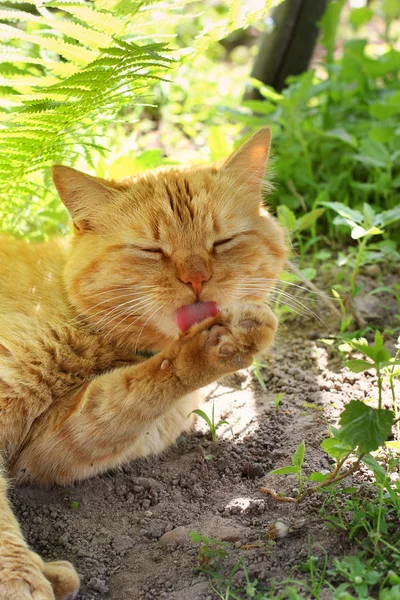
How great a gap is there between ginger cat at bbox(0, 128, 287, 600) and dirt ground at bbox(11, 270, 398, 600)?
109mm

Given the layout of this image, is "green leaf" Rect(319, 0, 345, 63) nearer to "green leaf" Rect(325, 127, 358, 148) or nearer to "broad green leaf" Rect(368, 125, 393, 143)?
"green leaf" Rect(325, 127, 358, 148)

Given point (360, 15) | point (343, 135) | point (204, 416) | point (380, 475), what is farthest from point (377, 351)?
point (360, 15)

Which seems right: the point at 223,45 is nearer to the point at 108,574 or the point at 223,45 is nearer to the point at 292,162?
the point at 292,162

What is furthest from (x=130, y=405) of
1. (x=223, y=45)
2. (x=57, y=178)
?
(x=223, y=45)

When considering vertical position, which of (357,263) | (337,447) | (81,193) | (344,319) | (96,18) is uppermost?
(96,18)

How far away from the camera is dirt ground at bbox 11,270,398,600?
1819 mm

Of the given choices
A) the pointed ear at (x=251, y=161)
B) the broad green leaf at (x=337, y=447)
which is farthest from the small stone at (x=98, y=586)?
the pointed ear at (x=251, y=161)

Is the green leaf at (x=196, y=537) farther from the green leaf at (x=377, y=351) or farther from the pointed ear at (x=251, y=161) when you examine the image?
the pointed ear at (x=251, y=161)

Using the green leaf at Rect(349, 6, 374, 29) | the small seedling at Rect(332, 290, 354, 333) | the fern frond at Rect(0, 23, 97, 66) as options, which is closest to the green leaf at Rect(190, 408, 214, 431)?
the small seedling at Rect(332, 290, 354, 333)

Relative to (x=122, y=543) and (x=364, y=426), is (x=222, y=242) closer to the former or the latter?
(x=364, y=426)

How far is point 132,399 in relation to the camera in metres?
2.06

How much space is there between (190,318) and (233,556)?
75cm

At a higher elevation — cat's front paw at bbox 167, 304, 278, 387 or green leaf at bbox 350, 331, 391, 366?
green leaf at bbox 350, 331, 391, 366

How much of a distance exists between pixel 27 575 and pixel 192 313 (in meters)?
0.93
